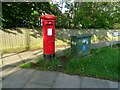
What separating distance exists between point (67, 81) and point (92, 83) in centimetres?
59

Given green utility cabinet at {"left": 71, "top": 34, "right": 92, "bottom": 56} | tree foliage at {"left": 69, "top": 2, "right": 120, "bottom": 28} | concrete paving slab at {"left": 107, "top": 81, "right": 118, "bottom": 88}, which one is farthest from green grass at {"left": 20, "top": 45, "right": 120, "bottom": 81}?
tree foliage at {"left": 69, "top": 2, "right": 120, "bottom": 28}

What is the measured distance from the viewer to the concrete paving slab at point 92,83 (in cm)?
500

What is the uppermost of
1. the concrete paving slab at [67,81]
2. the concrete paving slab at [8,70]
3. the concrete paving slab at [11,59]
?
the concrete paving slab at [11,59]

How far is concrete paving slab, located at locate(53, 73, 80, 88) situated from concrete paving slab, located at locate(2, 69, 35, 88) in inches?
29.4

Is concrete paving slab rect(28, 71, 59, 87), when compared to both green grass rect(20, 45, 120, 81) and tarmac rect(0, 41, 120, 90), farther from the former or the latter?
green grass rect(20, 45, 120, 81)

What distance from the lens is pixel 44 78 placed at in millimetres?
5445

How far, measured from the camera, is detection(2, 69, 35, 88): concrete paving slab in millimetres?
4935

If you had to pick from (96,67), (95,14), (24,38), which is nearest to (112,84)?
(96,67)

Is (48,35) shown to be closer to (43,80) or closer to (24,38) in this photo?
(43,80)

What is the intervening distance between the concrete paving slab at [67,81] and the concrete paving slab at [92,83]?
12 cm

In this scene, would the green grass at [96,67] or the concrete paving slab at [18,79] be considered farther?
the green grass at [96,67]

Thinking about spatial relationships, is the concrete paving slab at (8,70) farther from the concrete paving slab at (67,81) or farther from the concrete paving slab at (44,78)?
the concrete paving slab at (67,81)

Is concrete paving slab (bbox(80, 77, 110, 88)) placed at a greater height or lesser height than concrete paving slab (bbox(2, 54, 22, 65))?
lesser

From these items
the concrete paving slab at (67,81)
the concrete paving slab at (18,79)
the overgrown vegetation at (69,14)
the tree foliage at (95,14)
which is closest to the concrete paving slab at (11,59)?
the concrete paving slab at (18,79)
